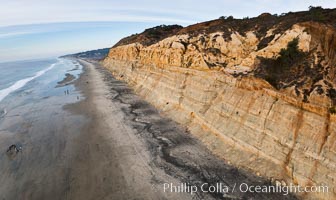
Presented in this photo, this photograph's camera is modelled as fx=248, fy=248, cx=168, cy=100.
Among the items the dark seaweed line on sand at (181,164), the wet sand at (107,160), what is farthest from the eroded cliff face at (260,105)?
the wet sand at (107,160)

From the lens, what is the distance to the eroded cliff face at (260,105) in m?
11.9

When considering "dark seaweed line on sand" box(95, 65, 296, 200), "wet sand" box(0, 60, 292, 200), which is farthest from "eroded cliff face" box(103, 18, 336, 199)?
"wet sand" box(0, 60, 292, 200)

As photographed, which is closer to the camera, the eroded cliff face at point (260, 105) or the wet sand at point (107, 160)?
the eroded cliff face at point (260, 105)

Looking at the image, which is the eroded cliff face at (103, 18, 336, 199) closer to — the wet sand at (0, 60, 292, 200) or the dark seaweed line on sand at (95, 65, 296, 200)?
the dark seaweed line on sand at (95, 65, 296, 200)

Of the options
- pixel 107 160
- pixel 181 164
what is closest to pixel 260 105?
pixel 181 164

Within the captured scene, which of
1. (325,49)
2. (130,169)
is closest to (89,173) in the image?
(130,169)

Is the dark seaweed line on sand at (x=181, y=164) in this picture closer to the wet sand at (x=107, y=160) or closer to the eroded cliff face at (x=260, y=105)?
the wet sand at (x=107, y=160)

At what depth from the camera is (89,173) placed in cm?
1448

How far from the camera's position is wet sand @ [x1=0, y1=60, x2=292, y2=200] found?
12953mm

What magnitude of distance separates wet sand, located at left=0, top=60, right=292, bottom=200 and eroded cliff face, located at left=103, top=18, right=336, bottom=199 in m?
1.26

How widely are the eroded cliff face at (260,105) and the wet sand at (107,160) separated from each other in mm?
1256

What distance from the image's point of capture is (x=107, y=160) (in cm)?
1588

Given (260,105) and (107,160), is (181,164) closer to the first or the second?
(107,160)

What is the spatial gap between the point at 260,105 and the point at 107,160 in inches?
400
